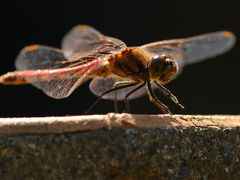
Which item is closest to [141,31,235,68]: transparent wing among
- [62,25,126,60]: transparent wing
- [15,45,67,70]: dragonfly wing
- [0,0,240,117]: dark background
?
[62,25,126,60]: transparent wing

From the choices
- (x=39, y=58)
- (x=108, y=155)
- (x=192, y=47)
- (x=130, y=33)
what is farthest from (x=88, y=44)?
(x=130, y=33)

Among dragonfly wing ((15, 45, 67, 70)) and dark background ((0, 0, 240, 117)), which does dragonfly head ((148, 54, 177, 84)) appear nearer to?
dragonfly wing ((15, 45, 67, 70))

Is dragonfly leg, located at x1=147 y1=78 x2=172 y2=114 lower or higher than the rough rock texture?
lower

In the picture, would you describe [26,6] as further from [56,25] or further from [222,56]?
[222,56]

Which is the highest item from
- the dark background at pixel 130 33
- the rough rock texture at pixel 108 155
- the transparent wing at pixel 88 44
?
the transparent wing at pixel 88 44

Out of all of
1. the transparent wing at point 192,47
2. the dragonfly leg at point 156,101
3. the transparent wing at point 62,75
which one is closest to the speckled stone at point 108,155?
the dragonfly leg at point 156,101

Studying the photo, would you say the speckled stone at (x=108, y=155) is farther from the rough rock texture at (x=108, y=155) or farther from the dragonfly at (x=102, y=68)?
the dragonfly at (x=102, y=68)

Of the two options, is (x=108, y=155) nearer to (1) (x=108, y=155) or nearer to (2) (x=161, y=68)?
(1) (x=108, y=155)
